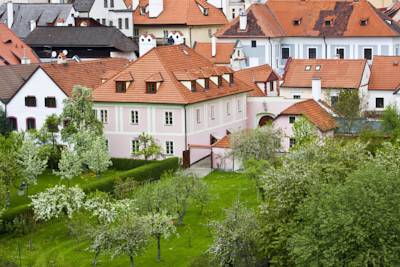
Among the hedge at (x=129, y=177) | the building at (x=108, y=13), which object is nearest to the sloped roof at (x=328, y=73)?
the hedge at (x=129, y=177)

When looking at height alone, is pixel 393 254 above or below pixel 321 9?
below

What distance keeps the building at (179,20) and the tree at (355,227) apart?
58789mm

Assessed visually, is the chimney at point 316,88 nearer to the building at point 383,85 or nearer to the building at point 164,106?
the building at point 383,85

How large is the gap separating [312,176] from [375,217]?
178 inches

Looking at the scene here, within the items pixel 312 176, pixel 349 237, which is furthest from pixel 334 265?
pixel 312 176

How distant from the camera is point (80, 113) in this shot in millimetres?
54625

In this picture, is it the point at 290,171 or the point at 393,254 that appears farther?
the point at 290,171

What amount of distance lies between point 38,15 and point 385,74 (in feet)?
109

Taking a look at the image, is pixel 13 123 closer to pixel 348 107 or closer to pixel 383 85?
pixel 348 107

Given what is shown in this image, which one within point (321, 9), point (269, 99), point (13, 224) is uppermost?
point (321, 9)

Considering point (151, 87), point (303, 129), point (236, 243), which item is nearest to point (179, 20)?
point (151, 87)

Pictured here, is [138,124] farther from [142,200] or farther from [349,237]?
[349,237]

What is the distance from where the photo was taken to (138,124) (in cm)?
5725

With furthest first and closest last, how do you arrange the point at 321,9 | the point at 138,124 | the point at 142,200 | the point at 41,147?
the point at 321,9 → the point at 138,124 → the point at 41,147 → the point at 142,200
